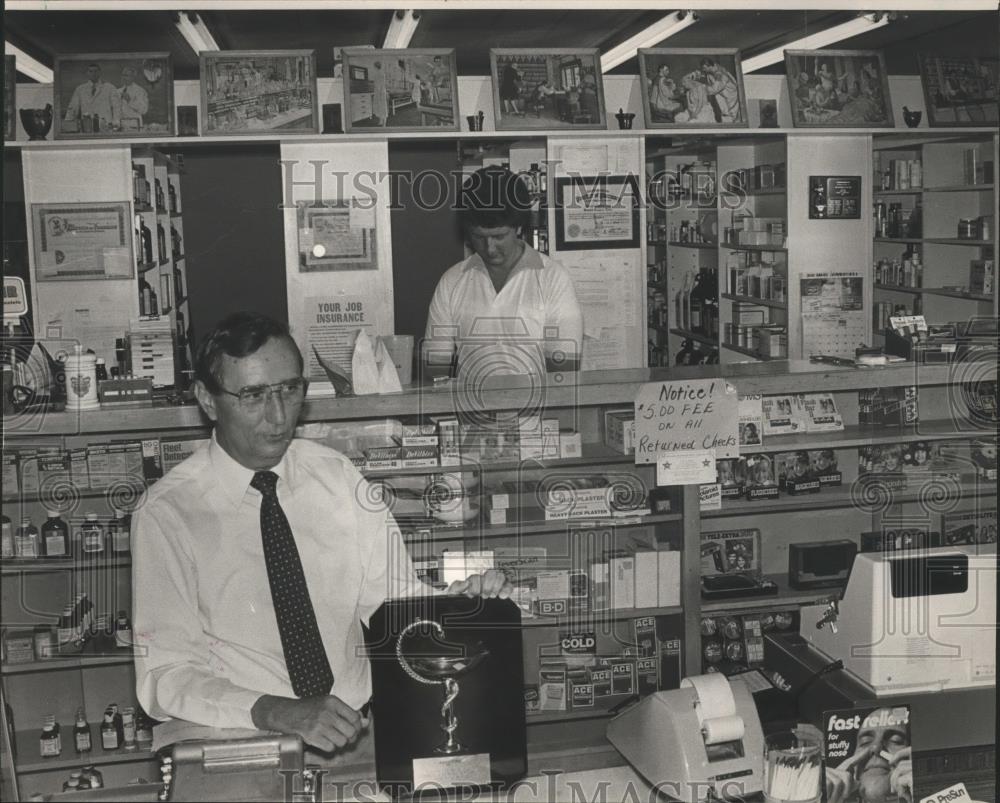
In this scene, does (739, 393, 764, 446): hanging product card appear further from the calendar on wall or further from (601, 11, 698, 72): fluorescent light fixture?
(601, 11, 698, 72): fluorescent light fixture

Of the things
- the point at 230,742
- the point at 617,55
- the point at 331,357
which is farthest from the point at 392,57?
the point at 230,742

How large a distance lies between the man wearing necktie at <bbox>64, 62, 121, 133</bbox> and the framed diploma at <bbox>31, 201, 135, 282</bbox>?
0.49 meters

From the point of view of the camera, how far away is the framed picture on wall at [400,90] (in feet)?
21.5


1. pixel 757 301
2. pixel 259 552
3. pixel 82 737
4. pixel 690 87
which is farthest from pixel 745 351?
pixel 259 552

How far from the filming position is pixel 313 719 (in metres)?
1.92

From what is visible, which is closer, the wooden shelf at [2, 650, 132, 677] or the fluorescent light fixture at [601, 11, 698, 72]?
the wooden shelf at [2, 650, 132, 677]

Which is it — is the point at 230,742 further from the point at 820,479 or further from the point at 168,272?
the point at 168,272

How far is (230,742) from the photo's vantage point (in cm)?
154

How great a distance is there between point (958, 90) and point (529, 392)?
548 centimetres

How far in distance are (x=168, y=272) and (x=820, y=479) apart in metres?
5.07

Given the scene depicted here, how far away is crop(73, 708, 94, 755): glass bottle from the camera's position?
13.6ft

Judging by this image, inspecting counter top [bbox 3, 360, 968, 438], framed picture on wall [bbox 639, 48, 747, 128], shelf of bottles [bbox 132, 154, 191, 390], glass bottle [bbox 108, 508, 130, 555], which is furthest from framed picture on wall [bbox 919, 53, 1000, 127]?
glass bottle [bbox 108, 508, 130, 555]

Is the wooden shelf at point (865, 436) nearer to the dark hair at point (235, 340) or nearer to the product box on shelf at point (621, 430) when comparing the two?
the product box on shelf at point (621, 430)

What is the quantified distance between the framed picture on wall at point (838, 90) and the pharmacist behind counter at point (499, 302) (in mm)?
2673
